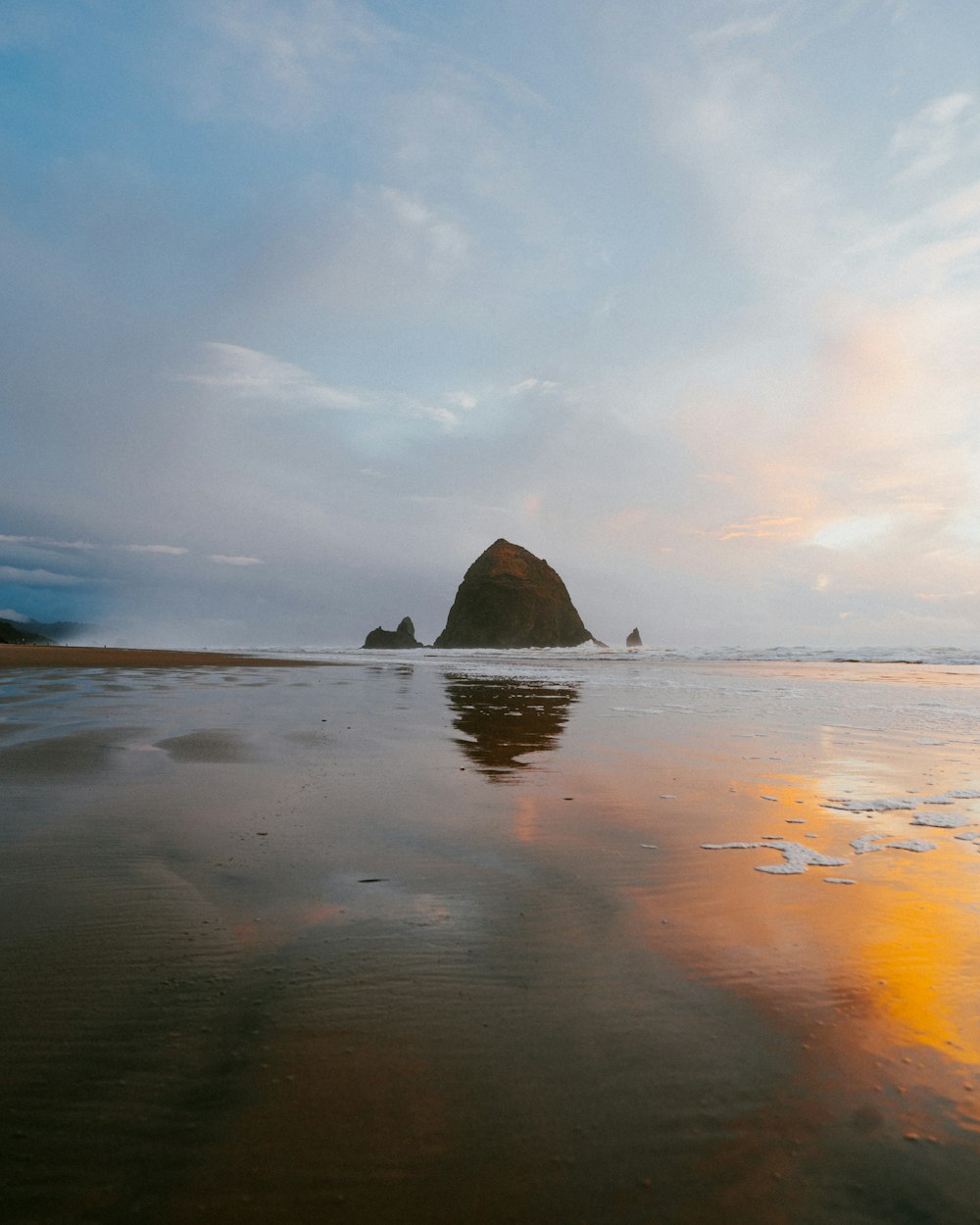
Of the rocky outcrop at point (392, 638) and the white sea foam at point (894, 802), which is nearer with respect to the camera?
the white sea foam at point (894, 802)

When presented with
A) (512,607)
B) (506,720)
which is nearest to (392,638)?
(512,607)

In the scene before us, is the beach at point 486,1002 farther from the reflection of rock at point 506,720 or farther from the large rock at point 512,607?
the large rock at point 512,607

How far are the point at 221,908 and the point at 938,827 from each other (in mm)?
4543

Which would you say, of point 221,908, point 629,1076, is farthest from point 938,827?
point 221,908

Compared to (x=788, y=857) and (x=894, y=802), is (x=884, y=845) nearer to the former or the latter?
(x=788, y=857)

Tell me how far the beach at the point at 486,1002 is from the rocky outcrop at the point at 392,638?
333ft

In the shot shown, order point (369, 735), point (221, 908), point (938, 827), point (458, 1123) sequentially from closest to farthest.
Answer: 1. point (458, 1123)
2. point (221, 908)
3. point (938, 827)
4. point (369, 735)

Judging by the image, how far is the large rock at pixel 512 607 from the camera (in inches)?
3782

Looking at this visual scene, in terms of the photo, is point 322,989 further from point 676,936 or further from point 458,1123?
point 676,936

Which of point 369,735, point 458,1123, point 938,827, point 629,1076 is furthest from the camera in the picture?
point 369,735

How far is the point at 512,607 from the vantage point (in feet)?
316

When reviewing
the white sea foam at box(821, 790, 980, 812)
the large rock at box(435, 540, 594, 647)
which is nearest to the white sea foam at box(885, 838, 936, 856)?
the white sea foam at box(821, 790, 980, 812)

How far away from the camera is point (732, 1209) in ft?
4.56

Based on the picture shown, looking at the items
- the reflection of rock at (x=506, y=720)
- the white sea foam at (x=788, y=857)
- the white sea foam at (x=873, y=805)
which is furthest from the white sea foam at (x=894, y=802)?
the reflection of rock at (x=506, y=720)
